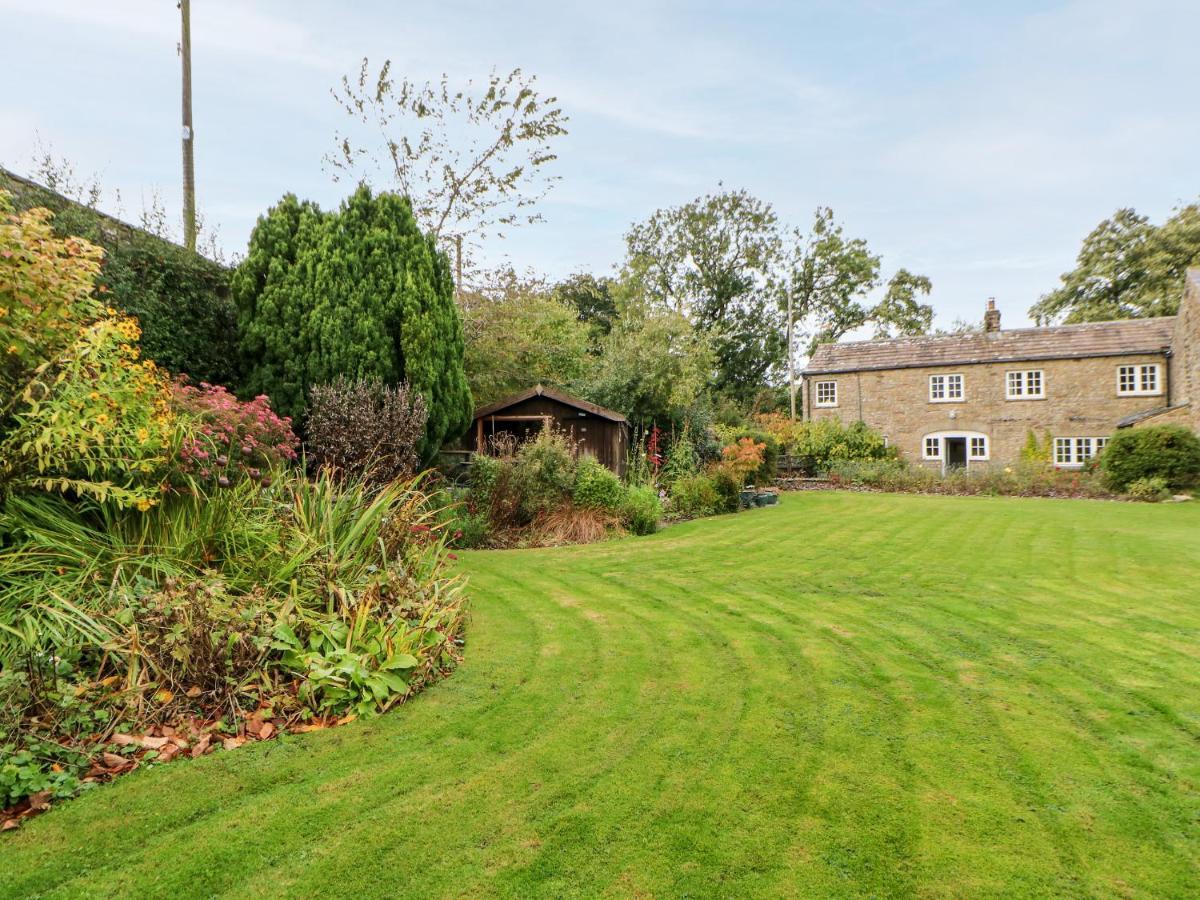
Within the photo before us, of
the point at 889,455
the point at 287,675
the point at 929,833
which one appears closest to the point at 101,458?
the point at 287,675

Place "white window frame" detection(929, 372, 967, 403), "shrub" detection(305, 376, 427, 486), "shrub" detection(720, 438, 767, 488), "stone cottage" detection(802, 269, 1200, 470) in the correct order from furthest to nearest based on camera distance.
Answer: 1. "white window frame" detection(929, 372, 967, 403)
2. "stone cottage" detection(802, 269, 1200, 470)
3. "shrub" detection(720, 438, 767, 488)
4. "shrub" detection(305, 376, 427, 486)

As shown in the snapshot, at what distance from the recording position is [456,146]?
53.1ft

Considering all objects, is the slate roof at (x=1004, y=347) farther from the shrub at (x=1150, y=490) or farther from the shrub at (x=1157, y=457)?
the shrub at (x=1150, y=490)

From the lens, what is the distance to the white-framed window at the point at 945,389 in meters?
25.4

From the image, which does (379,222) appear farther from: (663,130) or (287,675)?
(663,130)

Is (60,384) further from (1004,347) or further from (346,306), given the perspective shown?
(1004,347)

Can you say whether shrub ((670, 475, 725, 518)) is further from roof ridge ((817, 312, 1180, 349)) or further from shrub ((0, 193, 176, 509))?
roof ridge ((817, 312, 1180, 349))

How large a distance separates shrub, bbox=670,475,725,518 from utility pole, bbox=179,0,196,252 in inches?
403

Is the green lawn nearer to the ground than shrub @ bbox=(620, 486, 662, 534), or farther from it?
nearer to the ground

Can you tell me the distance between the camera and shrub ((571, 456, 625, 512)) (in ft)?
34.1

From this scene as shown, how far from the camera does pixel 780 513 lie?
1355 cm

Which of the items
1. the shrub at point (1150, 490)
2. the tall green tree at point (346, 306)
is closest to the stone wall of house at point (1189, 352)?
the shrub at point (1150, 490)

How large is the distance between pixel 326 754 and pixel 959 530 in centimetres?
1071

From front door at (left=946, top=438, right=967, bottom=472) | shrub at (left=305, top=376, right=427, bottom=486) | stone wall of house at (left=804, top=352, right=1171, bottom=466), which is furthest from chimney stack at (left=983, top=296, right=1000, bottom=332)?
shrub at (left=305, top=376, right=427, bottom=486)
